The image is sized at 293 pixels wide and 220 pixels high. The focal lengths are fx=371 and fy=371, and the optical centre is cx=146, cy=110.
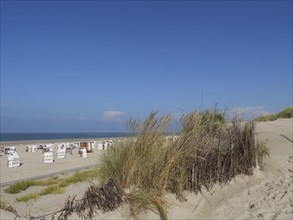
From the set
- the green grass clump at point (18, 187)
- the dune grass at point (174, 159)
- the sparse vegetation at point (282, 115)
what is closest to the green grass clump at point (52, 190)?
the green grass clump at point (18, 187)

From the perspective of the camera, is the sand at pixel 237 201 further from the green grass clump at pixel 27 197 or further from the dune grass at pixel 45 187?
the dune grass at pixel 45 187

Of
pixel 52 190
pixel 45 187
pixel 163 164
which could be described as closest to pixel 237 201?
pixel 163 164

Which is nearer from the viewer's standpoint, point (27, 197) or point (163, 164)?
point (163, 164)

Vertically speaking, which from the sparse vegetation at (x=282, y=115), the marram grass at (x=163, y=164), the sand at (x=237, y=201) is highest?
the sparse vegetation at (x=282, y=115)

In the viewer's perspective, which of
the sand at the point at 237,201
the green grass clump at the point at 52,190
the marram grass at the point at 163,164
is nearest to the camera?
the marram grass at the point at 163,164

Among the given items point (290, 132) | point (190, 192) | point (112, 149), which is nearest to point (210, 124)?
point (190, 192)

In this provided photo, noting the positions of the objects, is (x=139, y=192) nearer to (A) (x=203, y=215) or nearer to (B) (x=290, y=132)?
(A) (x=203, y=215)

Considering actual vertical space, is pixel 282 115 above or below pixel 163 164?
above

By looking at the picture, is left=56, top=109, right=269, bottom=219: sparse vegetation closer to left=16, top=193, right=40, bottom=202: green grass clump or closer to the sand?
the sand

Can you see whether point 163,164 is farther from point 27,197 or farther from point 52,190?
point 52,190

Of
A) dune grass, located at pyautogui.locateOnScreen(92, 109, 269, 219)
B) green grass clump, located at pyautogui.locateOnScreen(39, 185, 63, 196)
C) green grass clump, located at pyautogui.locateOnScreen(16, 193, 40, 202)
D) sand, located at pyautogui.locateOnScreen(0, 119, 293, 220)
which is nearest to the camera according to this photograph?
dune grass, located at pyautogui.locateOnScreen(92, 109, 269, 219)


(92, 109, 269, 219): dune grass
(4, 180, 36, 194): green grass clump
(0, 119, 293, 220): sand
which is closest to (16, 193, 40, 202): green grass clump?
(0, 119, 293, 220): sand

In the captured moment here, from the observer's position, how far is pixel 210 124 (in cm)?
771

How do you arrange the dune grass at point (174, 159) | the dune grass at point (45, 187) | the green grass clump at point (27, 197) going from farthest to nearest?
1. the dune grass at point (45, 187)
2. the green grass clump at point (27, 197)
3. the dune grass at point (174, 159)
